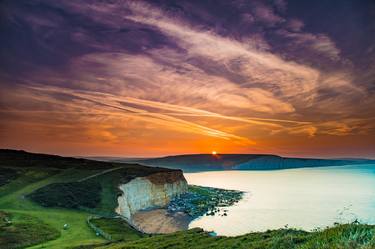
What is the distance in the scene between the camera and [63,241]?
51.9m

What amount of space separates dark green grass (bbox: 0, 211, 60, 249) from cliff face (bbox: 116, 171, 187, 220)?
31.3 meters

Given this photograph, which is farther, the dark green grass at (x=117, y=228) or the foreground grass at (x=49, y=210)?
the dark green grass at (x=117, y=228)

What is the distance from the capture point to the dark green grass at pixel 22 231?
50.0 metres

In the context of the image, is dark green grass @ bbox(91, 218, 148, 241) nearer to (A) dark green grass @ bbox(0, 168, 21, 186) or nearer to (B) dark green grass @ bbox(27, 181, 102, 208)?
(B) dark green grass @ bbox(27, 181, 102, 208)

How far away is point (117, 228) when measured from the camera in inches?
2682

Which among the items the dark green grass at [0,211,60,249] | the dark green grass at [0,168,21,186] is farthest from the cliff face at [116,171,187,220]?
A: the dark green grass at [0,168,21,186]

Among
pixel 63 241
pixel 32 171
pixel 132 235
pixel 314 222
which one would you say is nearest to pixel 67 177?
pixel 32 171

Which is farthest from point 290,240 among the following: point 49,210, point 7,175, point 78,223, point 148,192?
point 7,175

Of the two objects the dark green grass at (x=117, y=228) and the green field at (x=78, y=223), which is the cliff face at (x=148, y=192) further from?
the dark green grass at (x=117, y=228)

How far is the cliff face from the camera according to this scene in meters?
105

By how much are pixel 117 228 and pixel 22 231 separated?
19093 millimetres

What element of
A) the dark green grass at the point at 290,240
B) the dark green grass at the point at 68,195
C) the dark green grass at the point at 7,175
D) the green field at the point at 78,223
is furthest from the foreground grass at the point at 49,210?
the dark green grass at the point at 290,240

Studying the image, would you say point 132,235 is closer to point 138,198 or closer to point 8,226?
point 8,226

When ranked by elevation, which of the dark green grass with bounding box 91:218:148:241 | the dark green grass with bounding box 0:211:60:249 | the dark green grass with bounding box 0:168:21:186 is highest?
the dark green grass with bounding box 0:168:21:186
